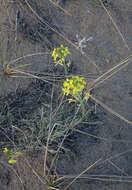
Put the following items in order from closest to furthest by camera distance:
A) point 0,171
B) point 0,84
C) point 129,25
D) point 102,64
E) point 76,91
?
1. point 76,91
2. point 0,171
3. point 0,84
4. point 102,64
5. point 129,25

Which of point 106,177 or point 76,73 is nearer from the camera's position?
point 106,177

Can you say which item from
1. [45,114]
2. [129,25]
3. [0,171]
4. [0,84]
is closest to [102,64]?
[129,25]

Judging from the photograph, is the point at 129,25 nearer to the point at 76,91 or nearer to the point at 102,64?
the point at 102,64

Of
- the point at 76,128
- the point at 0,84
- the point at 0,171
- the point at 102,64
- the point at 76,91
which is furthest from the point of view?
the point at 102,64

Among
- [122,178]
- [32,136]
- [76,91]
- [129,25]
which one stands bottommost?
[122,178]

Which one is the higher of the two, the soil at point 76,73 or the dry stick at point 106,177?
the soil at point 76,73

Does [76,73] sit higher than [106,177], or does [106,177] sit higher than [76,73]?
[76,73]

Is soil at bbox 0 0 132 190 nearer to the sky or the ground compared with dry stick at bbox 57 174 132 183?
nearer to the sky

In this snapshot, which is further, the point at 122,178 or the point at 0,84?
the point at 0,84
